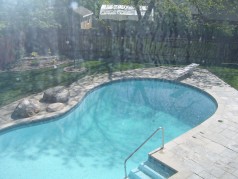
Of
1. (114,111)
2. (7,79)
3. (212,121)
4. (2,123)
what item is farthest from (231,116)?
(7,79)

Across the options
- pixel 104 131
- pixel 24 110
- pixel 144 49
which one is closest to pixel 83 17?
pixel 144 49

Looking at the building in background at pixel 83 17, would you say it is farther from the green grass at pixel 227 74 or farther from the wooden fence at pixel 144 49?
the green grass at pixel 227 74

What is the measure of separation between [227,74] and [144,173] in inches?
404

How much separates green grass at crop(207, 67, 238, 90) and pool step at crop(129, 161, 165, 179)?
8052 millimetres

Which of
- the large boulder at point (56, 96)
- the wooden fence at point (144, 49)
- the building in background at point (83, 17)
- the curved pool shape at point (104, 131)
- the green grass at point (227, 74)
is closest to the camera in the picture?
the curved pool shape at point (104, 131)

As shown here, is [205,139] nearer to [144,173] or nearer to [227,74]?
[144,173]

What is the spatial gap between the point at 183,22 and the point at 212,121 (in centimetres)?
1195

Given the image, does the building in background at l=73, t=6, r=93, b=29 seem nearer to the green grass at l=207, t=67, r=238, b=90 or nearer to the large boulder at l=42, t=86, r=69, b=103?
the green grass at l=207, t=67, r=238, b=90

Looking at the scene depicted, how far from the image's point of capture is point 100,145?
9797mm

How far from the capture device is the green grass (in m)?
14.0

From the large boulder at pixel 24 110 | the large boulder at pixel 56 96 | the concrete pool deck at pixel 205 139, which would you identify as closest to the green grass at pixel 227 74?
the concrete pool deck at pixel 205 139

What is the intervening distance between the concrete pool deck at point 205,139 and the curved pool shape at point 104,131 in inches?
16.2

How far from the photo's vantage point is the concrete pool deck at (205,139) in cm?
702

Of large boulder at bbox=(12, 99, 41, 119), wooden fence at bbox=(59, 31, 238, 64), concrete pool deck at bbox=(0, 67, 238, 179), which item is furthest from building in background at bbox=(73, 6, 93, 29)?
large boulder at bbox=(12, 99, 41, 119)
